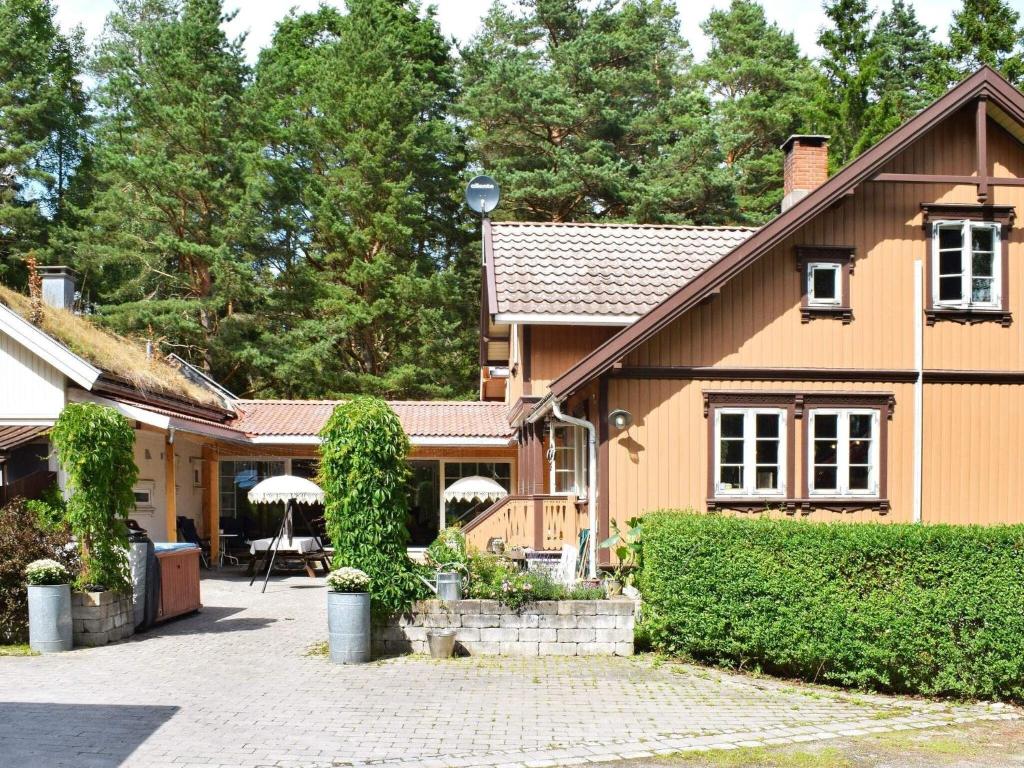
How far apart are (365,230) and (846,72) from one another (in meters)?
15.7

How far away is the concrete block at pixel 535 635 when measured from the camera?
12.1 metres

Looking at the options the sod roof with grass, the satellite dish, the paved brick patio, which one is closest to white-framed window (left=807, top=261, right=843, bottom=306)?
the paved brick patio

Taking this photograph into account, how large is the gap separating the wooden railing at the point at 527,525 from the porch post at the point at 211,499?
915cm

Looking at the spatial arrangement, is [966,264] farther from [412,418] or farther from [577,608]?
[412,418]

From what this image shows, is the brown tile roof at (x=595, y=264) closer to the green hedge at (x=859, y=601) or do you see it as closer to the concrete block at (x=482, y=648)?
the concrete block at (x=482, y=648)

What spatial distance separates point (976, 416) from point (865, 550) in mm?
6057

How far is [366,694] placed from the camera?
33.1ft

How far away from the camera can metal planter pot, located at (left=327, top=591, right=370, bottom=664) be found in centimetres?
1148

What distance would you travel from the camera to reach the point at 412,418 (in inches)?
964

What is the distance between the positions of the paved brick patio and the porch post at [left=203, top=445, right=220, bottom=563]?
11.1 m

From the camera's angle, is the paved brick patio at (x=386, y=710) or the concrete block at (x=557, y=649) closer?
the paved brick patio at (x=386, y=710)

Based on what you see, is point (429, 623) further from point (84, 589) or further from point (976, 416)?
point (976, 416)

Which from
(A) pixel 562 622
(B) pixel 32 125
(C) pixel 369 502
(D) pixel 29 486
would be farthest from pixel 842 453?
(B) pixel 32 125

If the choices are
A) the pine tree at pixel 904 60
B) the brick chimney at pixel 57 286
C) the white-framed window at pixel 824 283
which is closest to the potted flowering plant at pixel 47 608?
the white-framed window at pixel 824 283
